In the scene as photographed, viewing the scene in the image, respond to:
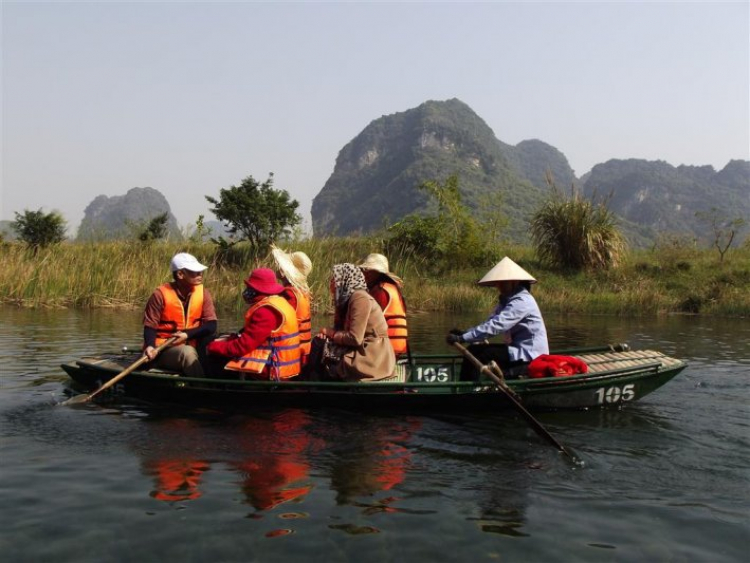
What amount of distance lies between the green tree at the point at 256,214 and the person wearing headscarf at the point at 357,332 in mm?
16174

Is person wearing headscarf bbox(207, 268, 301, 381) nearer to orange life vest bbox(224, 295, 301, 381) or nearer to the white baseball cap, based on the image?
orange life vest bbox(224, 295, 301, 381)

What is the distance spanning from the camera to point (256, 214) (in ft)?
76.7

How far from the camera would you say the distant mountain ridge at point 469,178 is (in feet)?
325

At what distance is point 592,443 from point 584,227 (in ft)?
56.4

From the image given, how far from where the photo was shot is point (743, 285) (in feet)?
69.3

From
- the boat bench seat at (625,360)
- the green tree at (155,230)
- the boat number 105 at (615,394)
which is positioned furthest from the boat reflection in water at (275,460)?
the green tree at (155,230)

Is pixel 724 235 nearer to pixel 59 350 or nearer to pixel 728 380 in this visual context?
pixel 728 380

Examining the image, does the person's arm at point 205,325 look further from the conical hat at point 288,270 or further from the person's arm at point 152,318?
the conical hat at point 288,270

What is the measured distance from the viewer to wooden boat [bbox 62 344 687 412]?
23.7 ft

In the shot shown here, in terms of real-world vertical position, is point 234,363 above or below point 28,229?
below

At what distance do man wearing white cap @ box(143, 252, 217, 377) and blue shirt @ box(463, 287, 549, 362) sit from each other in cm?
302

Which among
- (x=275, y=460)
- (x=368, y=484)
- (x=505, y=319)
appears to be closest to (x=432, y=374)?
(x=505, y=319)

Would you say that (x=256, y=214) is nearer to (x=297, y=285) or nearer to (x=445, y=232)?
(x=445, y=232)

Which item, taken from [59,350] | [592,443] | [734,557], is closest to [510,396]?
[592,443]
